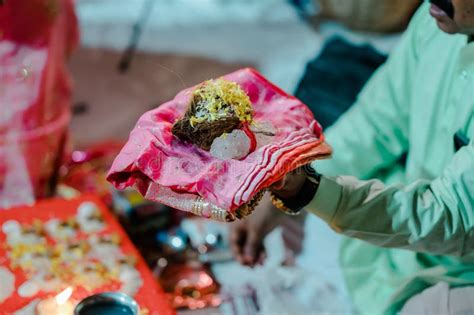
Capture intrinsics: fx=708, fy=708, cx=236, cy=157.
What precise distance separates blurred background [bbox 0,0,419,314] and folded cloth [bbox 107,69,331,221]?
133mm

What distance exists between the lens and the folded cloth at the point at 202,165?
88cm

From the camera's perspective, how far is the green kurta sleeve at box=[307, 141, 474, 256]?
102cm

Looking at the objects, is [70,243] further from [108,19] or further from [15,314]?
[108,19]

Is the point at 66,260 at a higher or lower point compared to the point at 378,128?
lower

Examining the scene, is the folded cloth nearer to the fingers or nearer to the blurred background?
the blurred background

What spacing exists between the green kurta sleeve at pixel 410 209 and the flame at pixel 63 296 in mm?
408

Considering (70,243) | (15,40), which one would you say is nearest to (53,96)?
(15,40)

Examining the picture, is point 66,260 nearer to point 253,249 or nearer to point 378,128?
point 253,249

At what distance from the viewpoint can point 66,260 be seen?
122 centimetres

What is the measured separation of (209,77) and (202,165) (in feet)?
0.78

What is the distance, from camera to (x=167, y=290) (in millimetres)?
1442

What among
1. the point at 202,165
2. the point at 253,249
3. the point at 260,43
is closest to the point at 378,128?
the point at 253,249

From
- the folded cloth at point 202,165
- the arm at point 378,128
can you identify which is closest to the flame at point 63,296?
the folded cloth at point 202,165

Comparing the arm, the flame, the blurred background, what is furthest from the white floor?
the flame
